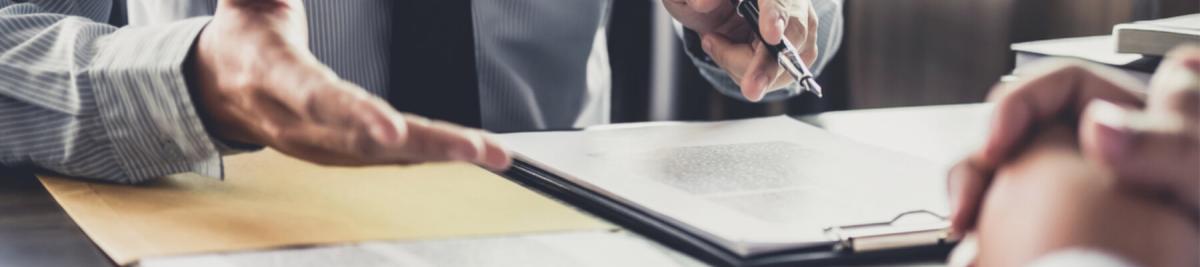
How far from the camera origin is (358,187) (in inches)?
26.0

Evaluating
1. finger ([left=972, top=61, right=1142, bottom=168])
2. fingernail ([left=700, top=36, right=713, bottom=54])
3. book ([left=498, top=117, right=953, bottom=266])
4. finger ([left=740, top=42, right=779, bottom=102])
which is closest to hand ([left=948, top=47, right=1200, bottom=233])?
finger ([left=972, top=61, right=1142, bottom=168])

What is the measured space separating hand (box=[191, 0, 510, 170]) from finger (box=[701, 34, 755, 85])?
405 mm

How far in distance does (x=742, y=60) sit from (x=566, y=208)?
1.18 ft

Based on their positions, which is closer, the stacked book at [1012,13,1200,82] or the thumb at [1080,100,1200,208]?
the thumb at [1080,100,1200,208]

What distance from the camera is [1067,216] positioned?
1.21ft

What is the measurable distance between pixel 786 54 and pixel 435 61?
1.08ft

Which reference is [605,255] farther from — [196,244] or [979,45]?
[979,45]

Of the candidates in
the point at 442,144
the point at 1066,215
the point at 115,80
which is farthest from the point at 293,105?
the point at 1066,215

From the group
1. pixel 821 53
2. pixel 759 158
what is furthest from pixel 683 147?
pixel 821 53

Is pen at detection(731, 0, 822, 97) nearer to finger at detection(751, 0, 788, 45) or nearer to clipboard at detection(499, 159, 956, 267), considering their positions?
finger at detection(751, 0, 788, 45)

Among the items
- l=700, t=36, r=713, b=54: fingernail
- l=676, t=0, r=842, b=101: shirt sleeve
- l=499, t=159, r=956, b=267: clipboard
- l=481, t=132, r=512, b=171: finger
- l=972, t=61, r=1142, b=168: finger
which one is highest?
l=972, t=61, r=1142, b=168: finger

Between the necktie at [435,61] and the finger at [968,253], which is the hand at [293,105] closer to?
the finger at [968,253]

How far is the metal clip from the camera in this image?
0.52 meters

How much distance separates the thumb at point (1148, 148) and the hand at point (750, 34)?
1.53 feet
